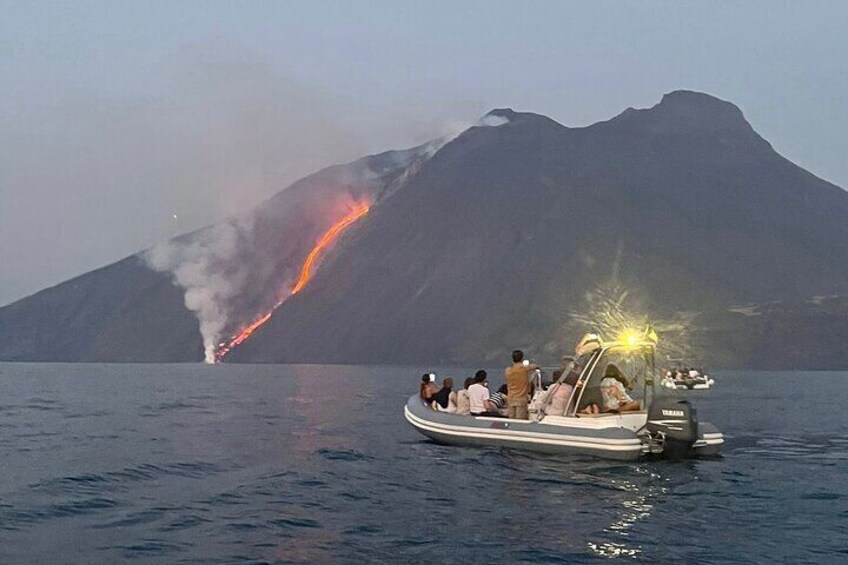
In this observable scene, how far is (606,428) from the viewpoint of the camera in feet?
76.6

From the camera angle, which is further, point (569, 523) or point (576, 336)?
point (576, 336)

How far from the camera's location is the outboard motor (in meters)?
22.8

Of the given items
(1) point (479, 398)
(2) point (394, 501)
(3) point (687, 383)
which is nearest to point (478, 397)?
(1) point (479, 398)

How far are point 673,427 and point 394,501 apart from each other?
7.91 metres

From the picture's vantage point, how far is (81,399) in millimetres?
59688

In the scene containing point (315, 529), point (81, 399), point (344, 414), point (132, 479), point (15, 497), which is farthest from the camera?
point (81, 399)

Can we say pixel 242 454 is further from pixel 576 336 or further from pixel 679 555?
pixel 576 336

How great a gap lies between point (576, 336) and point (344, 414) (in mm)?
141623

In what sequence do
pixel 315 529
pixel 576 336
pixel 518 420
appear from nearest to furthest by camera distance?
pixel 315 529, pixel 518 420, pixel 576 336

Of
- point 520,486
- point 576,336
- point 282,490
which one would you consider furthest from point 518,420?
point 576,336

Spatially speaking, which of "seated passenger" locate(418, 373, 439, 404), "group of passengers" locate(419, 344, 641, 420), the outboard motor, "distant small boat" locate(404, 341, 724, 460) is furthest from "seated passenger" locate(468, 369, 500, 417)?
the outboard motor

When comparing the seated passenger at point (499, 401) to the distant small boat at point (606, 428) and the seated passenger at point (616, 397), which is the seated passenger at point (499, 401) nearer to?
the distant small boat at point (606, 428)

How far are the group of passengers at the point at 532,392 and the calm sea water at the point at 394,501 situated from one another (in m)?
1.42

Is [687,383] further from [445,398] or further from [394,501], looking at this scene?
[394,501]
